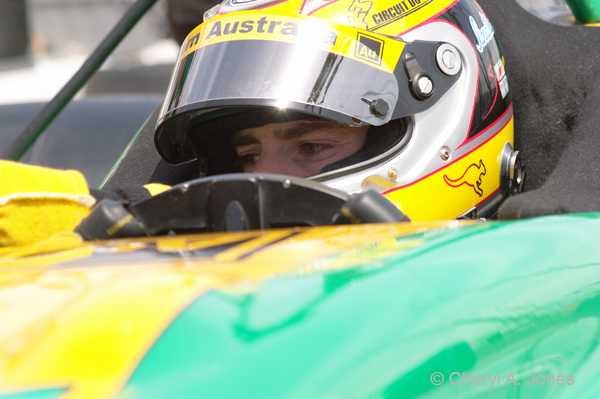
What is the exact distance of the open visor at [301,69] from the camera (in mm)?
1075

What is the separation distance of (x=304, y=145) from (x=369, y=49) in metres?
0.27

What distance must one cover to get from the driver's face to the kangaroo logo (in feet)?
0.68

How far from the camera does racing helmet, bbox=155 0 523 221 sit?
1.09m

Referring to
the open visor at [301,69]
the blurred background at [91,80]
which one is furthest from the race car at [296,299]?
the blurred background at [91,80]

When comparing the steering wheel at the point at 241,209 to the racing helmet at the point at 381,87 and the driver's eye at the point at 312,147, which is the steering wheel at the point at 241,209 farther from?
the driver's eye at the point at 312,147

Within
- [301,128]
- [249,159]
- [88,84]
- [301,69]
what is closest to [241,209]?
[301,69]

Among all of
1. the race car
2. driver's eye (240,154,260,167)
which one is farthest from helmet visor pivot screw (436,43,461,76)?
driver's eye (240,154,260,167)

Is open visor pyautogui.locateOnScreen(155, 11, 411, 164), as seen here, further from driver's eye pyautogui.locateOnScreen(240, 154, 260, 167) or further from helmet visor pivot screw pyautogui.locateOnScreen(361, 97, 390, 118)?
driver's eye pyautogui.locateOnScreen(240, 154, 260, 167)

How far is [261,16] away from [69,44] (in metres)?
8.17

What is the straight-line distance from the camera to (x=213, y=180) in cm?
73

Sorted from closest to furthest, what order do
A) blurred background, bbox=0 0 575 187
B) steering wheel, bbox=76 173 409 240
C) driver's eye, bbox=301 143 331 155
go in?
steering wheel, bbox=76 173 409 240, driver's eye, bbox=301 143 331 155, blurred background, bbox=0 0 575 187

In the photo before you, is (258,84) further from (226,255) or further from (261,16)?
(226,255)

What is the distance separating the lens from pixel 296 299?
45 centimetres

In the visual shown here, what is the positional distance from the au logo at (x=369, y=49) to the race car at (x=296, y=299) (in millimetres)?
389
